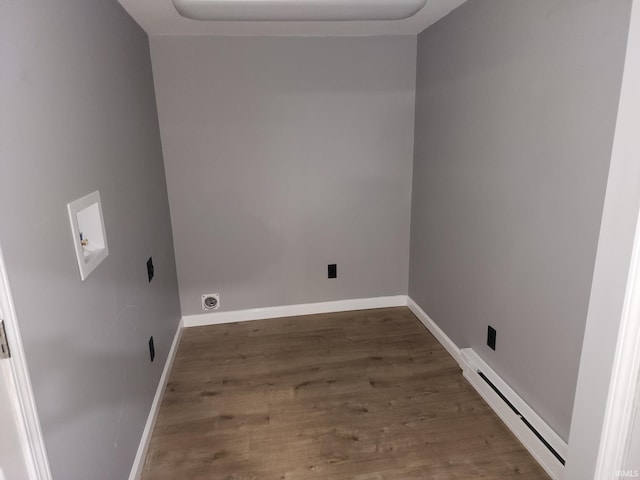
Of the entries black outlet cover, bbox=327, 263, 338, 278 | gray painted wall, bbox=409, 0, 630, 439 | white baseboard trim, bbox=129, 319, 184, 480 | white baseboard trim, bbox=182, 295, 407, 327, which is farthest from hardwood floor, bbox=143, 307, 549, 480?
black outlet cover, bbox=327, 263, 338, 278

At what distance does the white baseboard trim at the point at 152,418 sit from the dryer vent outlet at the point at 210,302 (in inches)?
13.3

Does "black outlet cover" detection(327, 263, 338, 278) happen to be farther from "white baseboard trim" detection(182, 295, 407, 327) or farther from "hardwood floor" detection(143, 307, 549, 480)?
"hardwood floor" detection(143, 307, 549, 480)

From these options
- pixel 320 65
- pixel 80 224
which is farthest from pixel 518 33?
pixel 80 224

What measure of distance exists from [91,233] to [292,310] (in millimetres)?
→ 1986

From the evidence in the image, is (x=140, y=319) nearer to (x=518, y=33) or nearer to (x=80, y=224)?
(x=80, y=224)

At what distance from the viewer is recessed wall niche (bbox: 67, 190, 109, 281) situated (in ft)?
4.42

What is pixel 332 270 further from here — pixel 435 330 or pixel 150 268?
pixel 150 268

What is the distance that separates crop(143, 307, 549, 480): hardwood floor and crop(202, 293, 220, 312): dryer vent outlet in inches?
A: 8.8

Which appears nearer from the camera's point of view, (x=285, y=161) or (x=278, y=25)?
(x=278, y=25)

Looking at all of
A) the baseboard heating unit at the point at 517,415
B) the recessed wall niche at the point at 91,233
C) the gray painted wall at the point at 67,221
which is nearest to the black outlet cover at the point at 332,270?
the baseboard heating unit at the point at 517,415

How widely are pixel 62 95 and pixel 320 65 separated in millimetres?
1948

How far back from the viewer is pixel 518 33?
1.79m

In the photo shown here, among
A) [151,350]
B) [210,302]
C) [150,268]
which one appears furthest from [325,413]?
[210,302]

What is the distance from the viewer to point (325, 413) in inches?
84.1
